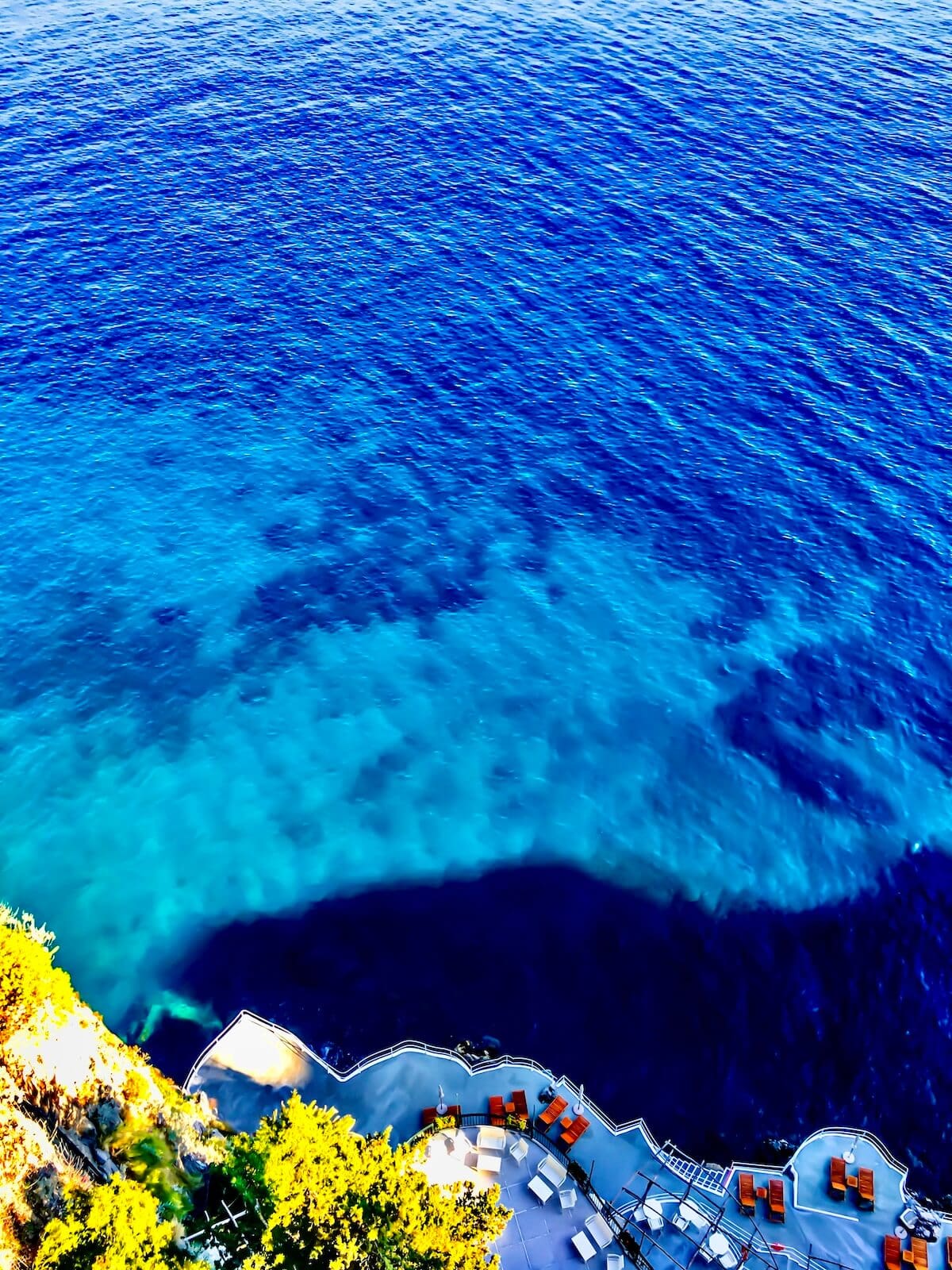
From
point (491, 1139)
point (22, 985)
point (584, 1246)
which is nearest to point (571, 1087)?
Result: point (491, 1139)

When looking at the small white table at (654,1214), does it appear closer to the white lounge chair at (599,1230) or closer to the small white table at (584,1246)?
the white lounge chair at (599,1230)

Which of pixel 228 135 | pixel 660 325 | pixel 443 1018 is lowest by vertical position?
pixel 443 1018

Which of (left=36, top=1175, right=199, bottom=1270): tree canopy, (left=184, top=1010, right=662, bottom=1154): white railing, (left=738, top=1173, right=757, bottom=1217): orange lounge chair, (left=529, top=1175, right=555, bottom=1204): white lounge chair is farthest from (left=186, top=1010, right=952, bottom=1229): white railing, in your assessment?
(left=36, top=1175, right=199, bottom=1270): tree canopy

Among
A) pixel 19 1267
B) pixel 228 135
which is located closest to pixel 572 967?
pixel 19 1267

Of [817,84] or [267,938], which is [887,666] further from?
[817,84]

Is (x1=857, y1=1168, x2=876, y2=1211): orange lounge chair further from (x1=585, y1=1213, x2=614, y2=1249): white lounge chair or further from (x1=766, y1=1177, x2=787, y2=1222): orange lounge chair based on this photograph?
(x1=585, y1=1213, x2=614, y2=1249): white lounge chair

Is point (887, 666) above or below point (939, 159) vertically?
below
